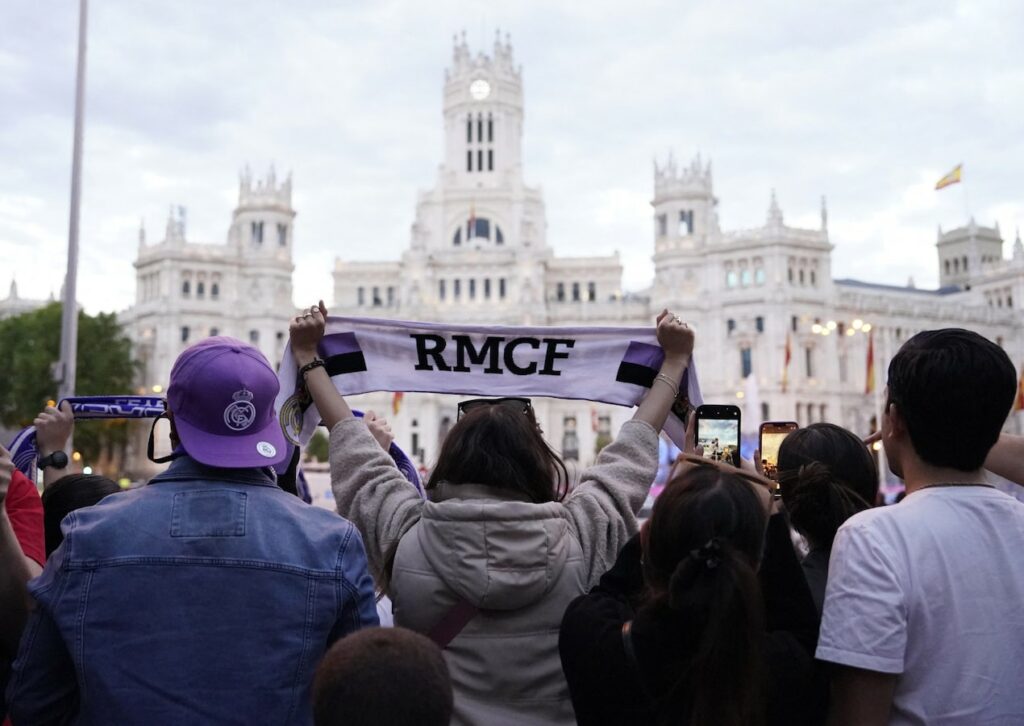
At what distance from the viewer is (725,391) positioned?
75688 mm

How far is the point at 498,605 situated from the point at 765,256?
7568cm

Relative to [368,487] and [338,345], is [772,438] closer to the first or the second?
[368,487]

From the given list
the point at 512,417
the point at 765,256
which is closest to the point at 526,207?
the point at 765,256

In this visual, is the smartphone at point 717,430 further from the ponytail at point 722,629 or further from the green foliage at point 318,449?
the green foliage at point 318,449

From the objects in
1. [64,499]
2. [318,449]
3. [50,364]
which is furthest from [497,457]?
[318,449]

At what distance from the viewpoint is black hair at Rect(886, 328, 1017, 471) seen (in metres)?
3.82

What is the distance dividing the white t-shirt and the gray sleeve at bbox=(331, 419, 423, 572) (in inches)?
76.8

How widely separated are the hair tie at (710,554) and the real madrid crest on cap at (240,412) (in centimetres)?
171

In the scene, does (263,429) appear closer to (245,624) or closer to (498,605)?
(245,624)

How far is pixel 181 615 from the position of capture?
3.53m

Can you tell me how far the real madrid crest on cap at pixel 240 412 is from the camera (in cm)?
380

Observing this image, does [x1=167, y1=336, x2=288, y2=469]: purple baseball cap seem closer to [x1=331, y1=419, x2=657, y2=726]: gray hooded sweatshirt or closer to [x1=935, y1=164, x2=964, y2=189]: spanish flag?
[x1=331, y1=419, x2=657, y2=726]: gray hooded sweatshirt

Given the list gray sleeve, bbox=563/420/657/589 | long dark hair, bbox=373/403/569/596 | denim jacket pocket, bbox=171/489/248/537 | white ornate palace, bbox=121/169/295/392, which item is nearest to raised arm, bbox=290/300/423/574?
long dark hair, bbox=373/403/569/596

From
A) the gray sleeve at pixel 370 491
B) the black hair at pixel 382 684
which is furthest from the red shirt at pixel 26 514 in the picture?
the black hair at pixel 382 684
